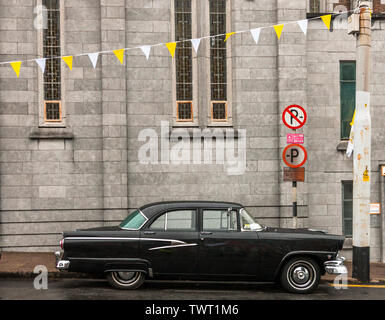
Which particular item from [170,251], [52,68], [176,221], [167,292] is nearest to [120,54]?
[52,68]

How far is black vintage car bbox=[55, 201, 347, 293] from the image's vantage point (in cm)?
809

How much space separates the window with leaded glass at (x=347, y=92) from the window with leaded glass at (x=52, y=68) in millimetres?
7753

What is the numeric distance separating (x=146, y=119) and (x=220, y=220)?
4.85 m

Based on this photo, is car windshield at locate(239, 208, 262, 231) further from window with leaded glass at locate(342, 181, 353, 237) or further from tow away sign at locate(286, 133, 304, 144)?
window with leaded glass at locate(342, 181, 353, 237)

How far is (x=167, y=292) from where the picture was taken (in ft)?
26.7

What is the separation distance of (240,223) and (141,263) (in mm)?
1887

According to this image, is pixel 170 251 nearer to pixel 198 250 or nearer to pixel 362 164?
pixel 198 250

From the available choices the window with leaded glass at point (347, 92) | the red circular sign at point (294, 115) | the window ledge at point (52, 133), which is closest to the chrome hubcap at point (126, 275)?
the red circular sign at point (294, 115)

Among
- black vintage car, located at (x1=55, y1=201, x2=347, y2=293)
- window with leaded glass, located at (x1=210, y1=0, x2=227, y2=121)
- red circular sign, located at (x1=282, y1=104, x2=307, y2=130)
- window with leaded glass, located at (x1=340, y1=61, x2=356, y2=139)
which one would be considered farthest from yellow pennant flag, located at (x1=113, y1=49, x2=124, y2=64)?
window with leaded glass, located at (x1=340, y1=61, x2=356, y2=139)

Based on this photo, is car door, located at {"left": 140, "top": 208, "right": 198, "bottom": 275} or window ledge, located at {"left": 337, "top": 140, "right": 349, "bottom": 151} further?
window ledge, located at {"left": 337, "top": 140, "right": 349, "bottom": 151}

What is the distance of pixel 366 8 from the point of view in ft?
31.4

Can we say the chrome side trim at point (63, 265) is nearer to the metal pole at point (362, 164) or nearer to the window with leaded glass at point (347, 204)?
the metal pole at point (362, 164)

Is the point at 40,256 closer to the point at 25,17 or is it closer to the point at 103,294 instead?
the point at 103,294

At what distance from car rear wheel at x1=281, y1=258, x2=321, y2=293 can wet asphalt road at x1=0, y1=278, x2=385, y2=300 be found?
0.15 meters
